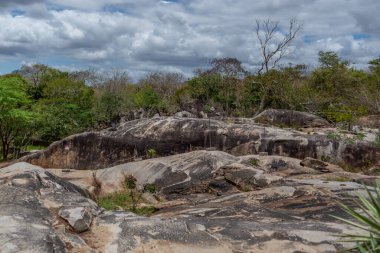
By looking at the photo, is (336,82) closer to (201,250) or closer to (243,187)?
(243,187)

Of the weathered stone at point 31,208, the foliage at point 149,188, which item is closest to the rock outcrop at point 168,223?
the weathered stone at point 31,208

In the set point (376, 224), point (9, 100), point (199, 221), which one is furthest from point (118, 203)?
point (9, 100)

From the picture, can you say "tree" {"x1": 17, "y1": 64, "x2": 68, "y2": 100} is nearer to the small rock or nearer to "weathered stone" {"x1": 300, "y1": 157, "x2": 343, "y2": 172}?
"weathered stone" {"x1": 300, "y1": 157, "x2": 343, "y2": 172}

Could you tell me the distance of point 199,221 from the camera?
6793 mm

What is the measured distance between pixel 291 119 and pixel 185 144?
7215mm

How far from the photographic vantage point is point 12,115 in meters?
22.5

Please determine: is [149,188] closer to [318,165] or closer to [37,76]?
[318,165]

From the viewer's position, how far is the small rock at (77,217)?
6.12m

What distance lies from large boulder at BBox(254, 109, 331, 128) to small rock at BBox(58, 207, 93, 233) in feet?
53.6

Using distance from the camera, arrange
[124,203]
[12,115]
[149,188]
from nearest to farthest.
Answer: [124,203], [149,188], [12,115]

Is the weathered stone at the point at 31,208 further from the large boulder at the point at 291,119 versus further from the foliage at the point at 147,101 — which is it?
the foliage at the point at 147,101

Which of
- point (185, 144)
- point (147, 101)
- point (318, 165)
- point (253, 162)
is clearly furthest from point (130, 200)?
point (147, 101)

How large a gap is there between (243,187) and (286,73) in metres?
21.5

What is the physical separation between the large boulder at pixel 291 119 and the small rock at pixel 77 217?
1634 cm
